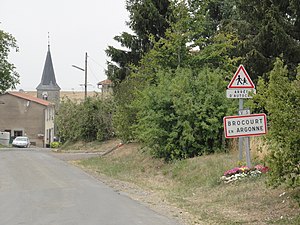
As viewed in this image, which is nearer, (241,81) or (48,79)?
(241,81)

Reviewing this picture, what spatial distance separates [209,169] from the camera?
51.8 feet

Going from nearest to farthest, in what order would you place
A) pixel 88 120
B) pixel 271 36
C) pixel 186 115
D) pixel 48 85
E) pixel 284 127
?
pixel 284 127, pixel 186 115, pixel 271 36, pixel 88 120, pixel 48 85

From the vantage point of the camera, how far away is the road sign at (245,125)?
1384 cm

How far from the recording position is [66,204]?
38.6 feet

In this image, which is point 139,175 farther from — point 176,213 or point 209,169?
point 176,213

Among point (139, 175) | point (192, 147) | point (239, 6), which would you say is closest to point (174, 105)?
point (192, 147)

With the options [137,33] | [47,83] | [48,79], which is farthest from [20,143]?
[47,83]

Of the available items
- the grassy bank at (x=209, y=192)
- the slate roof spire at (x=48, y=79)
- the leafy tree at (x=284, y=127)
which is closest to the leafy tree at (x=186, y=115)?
the grassy bank at (x=209, y=192)

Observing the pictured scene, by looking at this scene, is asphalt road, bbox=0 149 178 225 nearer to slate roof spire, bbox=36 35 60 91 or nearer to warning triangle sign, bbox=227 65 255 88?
warning triangle sign, bbox=227 65 255 88

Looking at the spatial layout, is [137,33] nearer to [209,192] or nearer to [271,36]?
[271,36]

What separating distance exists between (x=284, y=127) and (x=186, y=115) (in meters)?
9.60

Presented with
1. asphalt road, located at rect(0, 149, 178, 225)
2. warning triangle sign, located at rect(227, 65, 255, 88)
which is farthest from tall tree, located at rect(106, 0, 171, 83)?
warning triangle sign, located at rect(227, 65, 255, 88)

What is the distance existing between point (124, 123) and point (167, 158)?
962 cm

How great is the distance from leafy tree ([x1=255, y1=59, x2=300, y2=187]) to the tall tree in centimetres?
2921
